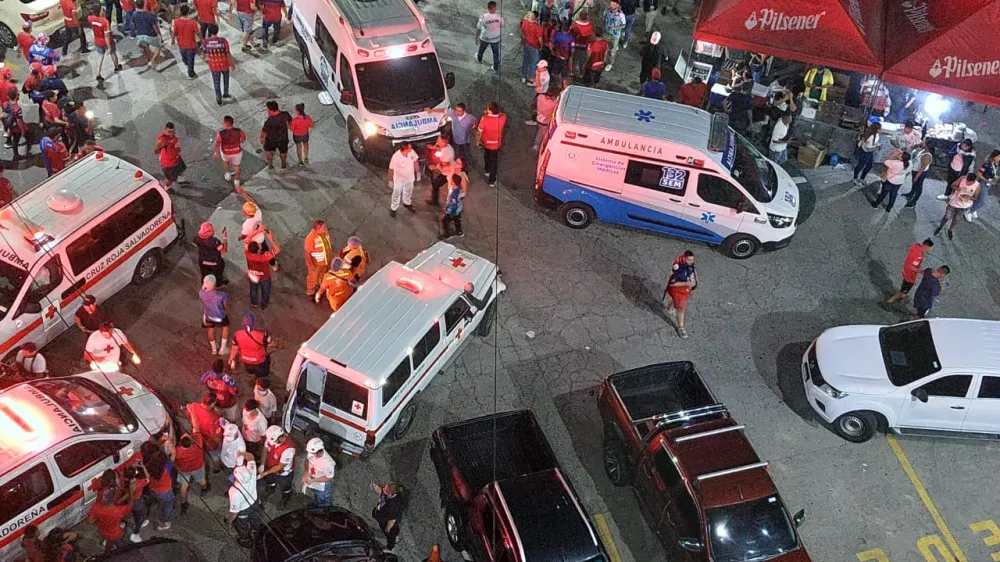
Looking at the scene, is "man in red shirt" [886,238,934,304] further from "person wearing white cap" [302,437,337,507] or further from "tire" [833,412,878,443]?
"person wearing white cap" [302,437,337,507]

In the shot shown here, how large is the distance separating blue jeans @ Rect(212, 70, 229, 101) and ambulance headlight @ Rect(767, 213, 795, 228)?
10841mm

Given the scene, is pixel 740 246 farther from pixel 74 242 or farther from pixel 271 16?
pixel 271 16

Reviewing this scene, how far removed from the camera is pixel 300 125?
15.7m

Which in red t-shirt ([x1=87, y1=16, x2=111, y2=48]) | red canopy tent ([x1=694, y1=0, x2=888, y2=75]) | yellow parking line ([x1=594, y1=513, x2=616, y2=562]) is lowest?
yellow parking line ([x1=594, y1=513, x2=616, y2=562])

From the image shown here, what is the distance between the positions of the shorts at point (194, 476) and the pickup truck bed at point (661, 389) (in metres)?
5.33

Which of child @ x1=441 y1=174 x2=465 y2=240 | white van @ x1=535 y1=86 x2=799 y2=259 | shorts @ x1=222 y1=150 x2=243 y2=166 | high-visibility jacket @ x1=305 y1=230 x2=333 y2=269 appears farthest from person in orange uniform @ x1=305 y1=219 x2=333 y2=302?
white van @ x1=535 y1=86 x2=799 y2=259

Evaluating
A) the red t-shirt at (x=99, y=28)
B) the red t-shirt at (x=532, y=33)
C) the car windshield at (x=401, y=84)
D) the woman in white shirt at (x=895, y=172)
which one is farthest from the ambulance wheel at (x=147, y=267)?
the woman in white shirt at (x=895, y=172)

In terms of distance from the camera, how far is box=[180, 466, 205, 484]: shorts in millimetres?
10852

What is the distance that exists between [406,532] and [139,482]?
321 centimetres

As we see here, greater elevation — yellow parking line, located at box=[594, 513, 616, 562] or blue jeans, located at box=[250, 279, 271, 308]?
blue jeans, located at box=[250, 279, 271, 308]

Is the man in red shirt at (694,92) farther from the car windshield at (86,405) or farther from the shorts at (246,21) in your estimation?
the car windshield at (86,405)

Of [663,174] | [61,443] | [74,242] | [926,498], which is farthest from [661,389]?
[74,242]

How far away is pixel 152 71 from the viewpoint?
62.0ft

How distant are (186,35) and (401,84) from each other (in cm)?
507
